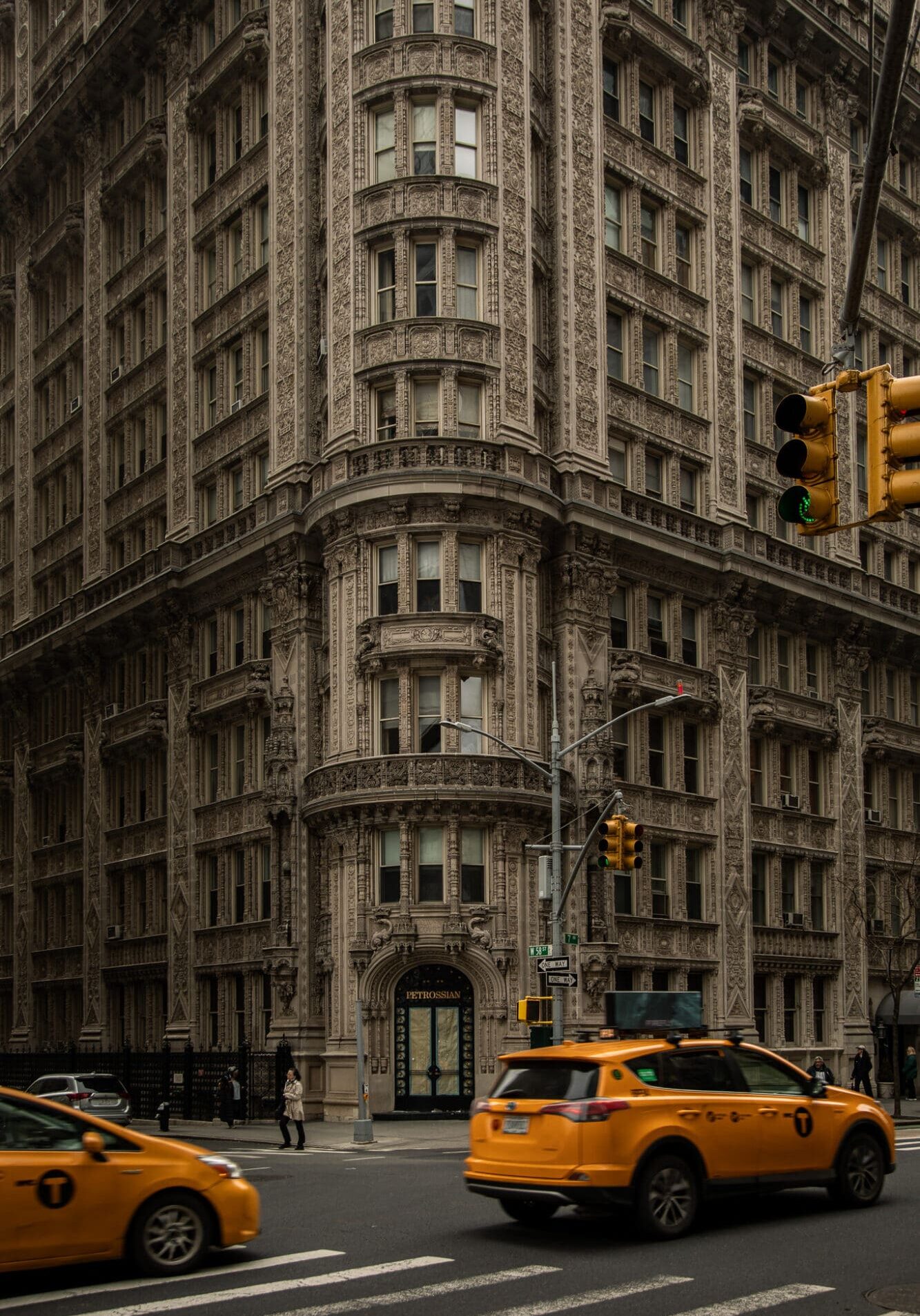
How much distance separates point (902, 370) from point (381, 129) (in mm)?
26726

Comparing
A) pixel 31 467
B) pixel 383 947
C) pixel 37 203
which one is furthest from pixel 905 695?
pixel 37 203

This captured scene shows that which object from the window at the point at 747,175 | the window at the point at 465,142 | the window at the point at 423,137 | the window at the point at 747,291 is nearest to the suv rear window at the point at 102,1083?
the window at the point at 423,137

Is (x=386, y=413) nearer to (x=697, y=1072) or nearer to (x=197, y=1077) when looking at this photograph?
(x=197, y=1077)

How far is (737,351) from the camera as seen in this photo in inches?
2084

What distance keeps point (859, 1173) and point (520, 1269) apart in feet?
15.7

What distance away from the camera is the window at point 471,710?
41.0m

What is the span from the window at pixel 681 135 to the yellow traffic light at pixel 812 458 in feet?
141

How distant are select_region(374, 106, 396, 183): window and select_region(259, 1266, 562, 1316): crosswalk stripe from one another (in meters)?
35.9

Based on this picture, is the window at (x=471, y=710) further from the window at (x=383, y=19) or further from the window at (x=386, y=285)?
the window at (x=383, y=19)

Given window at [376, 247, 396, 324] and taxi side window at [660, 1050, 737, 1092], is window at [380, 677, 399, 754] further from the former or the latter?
taxi side window at [660, 1050, 737, 1092]

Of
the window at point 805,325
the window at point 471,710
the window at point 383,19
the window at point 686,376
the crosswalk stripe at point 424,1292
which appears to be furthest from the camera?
the window at point 805,325

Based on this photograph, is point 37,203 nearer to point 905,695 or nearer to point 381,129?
point 381,129

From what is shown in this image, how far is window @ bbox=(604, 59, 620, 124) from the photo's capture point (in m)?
49.7

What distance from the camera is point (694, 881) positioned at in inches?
1898
